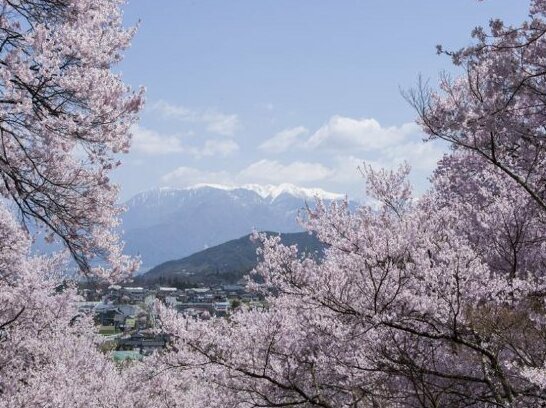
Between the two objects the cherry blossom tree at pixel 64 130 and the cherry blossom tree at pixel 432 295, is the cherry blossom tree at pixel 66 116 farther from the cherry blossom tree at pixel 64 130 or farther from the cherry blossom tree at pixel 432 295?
the cherry blossom tree at pixel 432 295

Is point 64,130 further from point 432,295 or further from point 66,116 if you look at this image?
point 432,295

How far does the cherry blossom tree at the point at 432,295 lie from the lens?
695cm

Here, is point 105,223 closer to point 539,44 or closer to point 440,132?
point 440,132

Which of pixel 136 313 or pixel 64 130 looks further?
pixel 136 313

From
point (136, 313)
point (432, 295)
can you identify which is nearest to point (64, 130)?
point (432, 295)

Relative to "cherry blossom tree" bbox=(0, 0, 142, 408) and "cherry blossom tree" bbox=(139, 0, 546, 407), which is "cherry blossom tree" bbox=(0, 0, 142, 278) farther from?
"cherry blossom tree" bbox=(139, 0, 546, 407)

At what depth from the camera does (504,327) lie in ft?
24.5

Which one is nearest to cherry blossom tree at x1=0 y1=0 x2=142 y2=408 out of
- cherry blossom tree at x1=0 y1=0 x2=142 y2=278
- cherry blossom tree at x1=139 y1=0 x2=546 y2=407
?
cherry blossom tree at x1=0 y1=0 x2=142 y2=278

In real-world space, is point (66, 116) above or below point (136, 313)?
above

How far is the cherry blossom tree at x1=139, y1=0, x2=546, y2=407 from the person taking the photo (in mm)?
6953

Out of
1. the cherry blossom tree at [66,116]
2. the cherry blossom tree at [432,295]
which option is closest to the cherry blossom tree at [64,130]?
the cherry blossom tree at [66,116]

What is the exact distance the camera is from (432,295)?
7.76m

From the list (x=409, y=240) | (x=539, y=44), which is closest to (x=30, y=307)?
(x=409, y=240)

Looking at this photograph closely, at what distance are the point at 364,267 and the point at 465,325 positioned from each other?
6.23 ft
